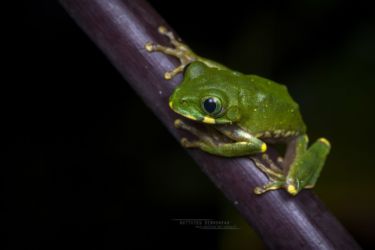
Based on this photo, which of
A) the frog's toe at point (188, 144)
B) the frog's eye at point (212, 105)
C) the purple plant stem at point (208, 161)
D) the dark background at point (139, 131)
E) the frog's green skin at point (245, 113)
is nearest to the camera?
the purple plant stem at point (208, 161)

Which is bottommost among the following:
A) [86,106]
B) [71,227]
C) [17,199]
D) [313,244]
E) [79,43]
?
[313,244]

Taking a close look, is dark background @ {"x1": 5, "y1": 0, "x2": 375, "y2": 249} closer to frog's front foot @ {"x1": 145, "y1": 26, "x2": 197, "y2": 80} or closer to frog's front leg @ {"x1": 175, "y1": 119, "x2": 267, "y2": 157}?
frog's front leg @ {"x1": 175, "y1": 119, "x2": 267, "y2": 157}

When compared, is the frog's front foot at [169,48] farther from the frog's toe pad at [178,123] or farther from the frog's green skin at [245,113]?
the frog's toe pad at [178,123]

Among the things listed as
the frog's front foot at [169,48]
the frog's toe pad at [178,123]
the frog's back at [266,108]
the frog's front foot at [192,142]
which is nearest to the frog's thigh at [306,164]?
the frog's back at [266,108]

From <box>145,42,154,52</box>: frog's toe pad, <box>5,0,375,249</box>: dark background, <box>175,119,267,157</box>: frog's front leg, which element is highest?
<box>5,0,375,249</box>: dark background

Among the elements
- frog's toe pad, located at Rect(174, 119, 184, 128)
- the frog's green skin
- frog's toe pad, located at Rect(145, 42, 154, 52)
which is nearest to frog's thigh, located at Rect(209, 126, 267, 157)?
the frog's green skin

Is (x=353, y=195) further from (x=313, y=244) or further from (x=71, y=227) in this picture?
(x=71, y=227)

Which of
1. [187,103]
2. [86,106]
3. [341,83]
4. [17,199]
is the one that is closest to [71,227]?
[17,199]

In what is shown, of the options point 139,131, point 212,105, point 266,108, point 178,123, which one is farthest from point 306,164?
point 139,131
